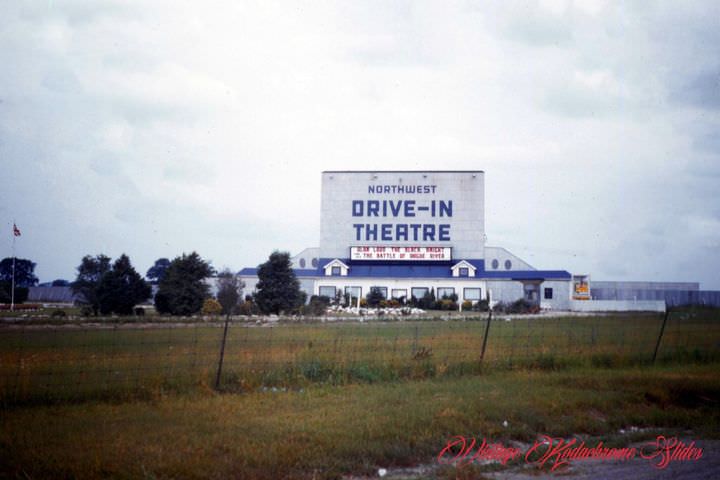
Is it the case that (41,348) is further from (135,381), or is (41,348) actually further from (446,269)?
(446,269)

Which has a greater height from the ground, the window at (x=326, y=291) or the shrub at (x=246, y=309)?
the window at (x=326, y=291)

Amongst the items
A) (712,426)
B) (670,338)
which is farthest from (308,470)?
(670,338)

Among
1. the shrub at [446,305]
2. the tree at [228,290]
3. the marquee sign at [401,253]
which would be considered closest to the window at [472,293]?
the shrub at [446,305]

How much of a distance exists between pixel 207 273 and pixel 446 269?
30.2 meters

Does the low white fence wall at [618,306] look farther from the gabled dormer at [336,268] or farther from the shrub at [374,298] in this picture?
the gabled dormer at [336,268]

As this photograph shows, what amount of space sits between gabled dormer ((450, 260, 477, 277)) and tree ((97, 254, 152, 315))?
34.0m

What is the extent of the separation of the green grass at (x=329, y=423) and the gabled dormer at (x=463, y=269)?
51511mm

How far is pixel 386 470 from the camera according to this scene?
7.95 m

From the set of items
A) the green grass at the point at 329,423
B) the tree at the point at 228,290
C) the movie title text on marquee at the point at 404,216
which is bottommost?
the green grass at the point at 329,423

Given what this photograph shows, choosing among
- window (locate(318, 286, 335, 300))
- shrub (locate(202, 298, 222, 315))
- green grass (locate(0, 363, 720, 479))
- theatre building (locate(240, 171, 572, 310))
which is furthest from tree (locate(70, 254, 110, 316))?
green grass (locate(0, 363, 720, 479))

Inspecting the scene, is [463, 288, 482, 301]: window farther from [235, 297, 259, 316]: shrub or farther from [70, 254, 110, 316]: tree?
[70, 254, 110, 316]: tree

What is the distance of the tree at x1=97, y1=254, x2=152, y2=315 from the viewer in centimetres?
4091

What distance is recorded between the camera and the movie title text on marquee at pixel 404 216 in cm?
7006

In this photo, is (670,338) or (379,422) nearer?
(379,422)
